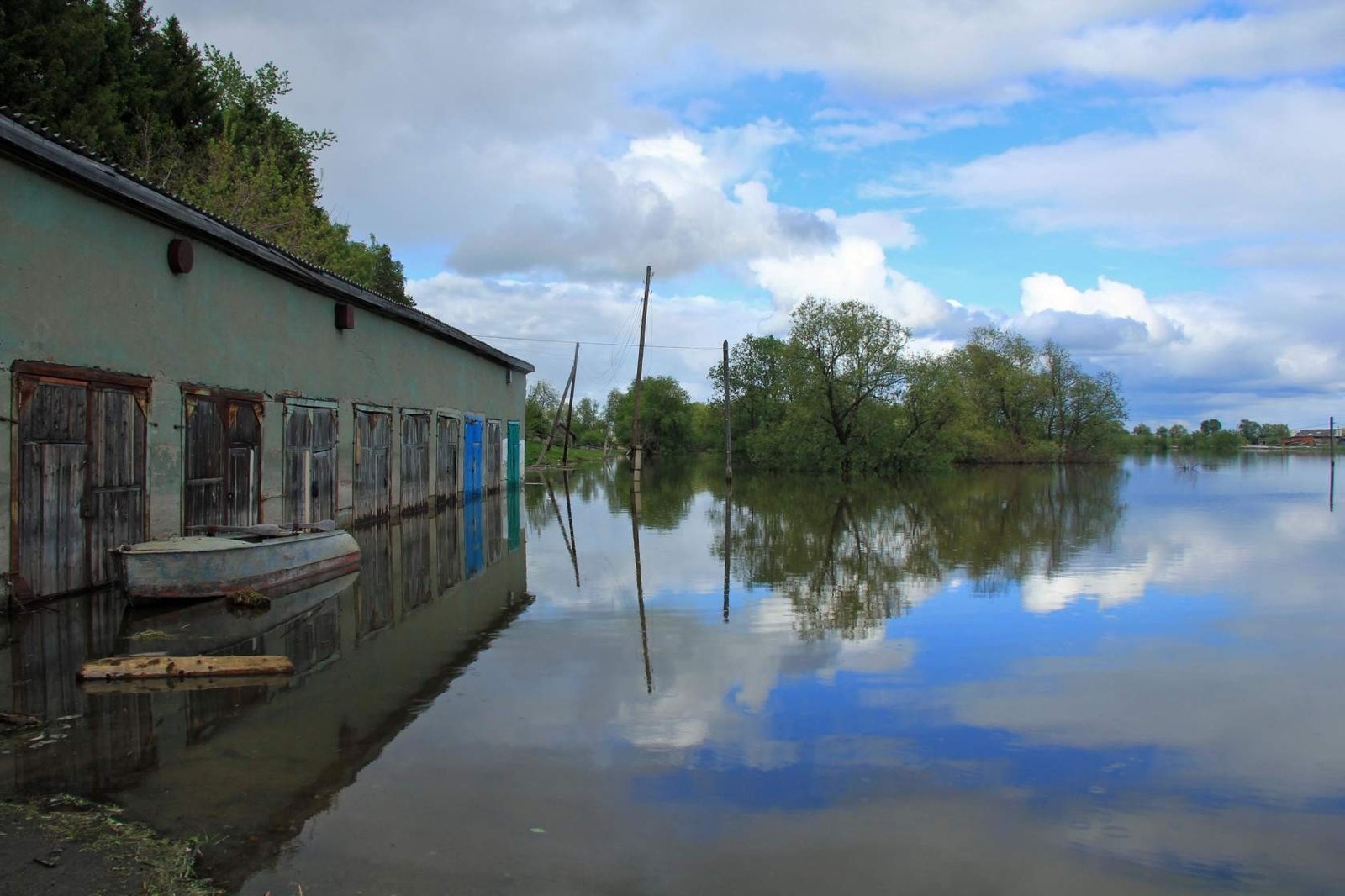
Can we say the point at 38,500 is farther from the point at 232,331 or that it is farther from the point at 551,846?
the point at 551,846

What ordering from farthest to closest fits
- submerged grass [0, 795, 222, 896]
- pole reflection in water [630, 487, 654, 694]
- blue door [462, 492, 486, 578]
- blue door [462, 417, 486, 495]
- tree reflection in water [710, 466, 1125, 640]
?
→ blue door [462, 417, 486, 495] → blue door [462, 492, 486, 578] → tree reflection in water [710, 466, 1125, 640] → pole reflection in water [630, 487, 654, 694] → submerged grass [0, 795, 222, 896]

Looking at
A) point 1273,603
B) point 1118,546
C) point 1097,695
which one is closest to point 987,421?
point 1118,546

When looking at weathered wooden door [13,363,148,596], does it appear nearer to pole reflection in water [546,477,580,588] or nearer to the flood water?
the flood water

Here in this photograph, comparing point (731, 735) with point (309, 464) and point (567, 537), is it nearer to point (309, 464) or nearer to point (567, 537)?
point (309, 464)

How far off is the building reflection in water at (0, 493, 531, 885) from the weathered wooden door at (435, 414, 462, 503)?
36.2 ft

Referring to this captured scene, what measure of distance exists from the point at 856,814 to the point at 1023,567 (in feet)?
31.7

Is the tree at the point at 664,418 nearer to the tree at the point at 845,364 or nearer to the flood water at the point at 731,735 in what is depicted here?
the tree at the point at 845,364

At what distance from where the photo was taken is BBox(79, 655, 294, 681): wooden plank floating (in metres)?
6.51

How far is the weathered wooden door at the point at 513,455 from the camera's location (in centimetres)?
3091

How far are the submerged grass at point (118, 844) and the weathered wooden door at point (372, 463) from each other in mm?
13146

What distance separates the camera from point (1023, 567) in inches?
522

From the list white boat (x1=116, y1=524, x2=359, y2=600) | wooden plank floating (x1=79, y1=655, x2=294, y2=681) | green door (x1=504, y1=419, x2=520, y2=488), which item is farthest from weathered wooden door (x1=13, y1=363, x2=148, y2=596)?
green door (x1=504, y1=419, x2=520, y2=488)

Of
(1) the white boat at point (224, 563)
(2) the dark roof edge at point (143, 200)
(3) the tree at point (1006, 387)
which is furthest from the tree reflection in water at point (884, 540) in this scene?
(3) the tree at point (1006, 387)

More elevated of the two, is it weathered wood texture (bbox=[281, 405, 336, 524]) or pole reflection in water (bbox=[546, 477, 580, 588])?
weathered wood texture (bbox=[281, 405, 336, 524])
